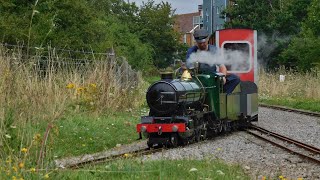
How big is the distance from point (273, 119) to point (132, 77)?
5668 millimetres

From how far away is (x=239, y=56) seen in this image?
787 inches

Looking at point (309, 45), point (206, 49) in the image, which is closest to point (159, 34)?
point (309, 45)

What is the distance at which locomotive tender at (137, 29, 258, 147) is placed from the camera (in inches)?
508

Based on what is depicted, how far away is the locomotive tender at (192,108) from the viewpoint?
508 inches

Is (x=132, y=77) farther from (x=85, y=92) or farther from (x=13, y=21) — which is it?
(x=85, y=92)

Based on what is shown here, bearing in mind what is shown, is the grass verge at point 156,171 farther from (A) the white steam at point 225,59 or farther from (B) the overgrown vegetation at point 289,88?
(B) the overgrown vegetation at point 289,88

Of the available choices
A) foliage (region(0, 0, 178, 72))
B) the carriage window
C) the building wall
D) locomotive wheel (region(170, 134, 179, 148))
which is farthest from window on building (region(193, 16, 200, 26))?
locomotive wheel (region(170, 134, 179, 148))

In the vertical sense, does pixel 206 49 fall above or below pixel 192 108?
above

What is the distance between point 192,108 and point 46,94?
319 cm

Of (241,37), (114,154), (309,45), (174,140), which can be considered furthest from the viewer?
(309,45)

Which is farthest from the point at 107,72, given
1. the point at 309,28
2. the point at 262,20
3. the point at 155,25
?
the point at 155,25

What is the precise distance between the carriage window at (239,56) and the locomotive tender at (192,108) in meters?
1.77

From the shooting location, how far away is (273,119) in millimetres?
21922

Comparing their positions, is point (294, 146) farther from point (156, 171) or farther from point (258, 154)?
point (156, 171)
